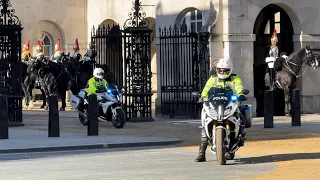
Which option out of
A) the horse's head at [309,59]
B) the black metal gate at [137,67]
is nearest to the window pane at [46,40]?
the black metal gate at [137,67]

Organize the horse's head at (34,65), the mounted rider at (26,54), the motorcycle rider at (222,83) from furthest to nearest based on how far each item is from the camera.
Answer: the mounted rider at (26,54) → the horse's head at (34,65) → the motorcycle rider at (222,83)

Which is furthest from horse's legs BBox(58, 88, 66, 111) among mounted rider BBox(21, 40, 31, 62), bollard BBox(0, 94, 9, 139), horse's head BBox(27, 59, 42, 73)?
bollard BBox(0, 94, 9, 139)

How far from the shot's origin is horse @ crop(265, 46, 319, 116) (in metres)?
30.5

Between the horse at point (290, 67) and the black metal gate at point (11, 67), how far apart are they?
7.54 meters

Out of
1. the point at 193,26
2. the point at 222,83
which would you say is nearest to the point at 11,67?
the point at 193,26

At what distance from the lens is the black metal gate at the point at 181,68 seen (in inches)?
1220

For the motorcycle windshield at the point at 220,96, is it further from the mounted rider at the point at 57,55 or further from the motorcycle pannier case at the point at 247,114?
the mounted rider at the point at 57,55

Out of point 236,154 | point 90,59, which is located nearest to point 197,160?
point 236,154

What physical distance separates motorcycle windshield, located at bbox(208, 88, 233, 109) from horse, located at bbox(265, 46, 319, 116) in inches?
512

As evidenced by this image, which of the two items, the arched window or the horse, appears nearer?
the horse

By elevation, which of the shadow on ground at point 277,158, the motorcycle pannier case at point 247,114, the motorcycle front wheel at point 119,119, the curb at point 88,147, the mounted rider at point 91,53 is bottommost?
the shadow on ground at point 277,158

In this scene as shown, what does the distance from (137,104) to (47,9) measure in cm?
1575

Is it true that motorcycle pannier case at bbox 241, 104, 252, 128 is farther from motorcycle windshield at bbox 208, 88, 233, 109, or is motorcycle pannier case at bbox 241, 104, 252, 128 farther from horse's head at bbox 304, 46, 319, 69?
horse's head at bbox 304, 46, 319, 69

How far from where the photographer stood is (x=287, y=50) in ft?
110
